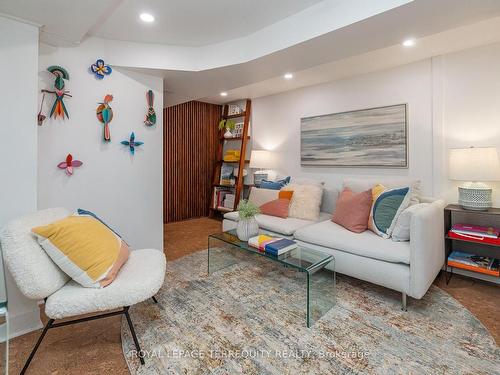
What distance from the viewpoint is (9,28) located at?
1729 mm

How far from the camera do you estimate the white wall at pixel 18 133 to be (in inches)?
67.4

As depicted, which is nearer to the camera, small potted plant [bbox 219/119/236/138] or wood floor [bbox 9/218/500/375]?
wood floor [bbox 9/218/500/375]

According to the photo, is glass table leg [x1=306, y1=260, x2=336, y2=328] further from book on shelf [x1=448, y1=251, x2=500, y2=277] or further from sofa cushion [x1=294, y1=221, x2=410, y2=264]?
book on shelf [x1=448, y1=251, x2=500, y2=277]

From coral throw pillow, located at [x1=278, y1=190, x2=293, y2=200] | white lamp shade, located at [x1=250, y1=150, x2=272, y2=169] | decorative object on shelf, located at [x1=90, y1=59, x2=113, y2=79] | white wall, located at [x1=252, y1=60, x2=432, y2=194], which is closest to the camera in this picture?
decorative object on shelf, located at [x1=90, y1=59, x2=113, y2=79]

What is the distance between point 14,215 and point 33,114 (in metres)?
0.68

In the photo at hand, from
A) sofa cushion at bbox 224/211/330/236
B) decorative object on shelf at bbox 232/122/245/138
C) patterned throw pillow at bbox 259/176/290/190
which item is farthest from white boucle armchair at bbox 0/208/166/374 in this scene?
decorative object on shelf at bbox 232/122/245/138

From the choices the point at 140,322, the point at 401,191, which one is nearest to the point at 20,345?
the point at 140,322

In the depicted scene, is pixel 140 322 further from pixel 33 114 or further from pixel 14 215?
pixel 33 114

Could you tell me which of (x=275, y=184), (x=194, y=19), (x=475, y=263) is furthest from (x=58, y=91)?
(x=475, y=263)

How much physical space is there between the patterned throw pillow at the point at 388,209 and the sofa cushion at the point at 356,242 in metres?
0.08

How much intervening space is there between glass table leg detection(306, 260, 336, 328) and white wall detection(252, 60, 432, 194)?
5.12ft

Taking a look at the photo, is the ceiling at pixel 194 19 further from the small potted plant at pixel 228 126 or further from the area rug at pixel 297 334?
the small potted plant at pixel 228 126

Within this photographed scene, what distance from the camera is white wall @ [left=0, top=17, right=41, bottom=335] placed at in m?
1.71

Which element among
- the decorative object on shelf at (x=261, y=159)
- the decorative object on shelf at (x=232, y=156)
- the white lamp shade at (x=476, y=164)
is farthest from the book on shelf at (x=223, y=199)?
the white lamp shade at (x=476, y=164)
